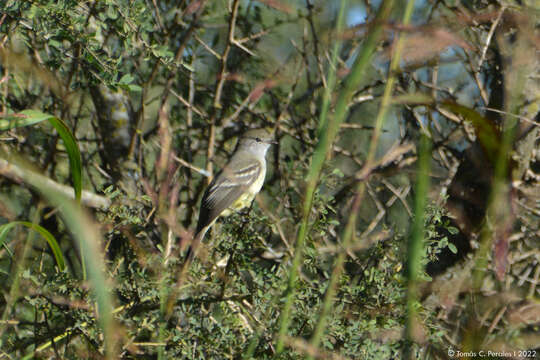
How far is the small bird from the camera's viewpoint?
3.83 metres

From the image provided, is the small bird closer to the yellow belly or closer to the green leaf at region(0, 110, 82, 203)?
the yellow belly

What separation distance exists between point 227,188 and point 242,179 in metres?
0.22

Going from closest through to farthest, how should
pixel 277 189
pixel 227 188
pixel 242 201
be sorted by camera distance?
pixel 227 188
pixel 242 201
pixel 277 189

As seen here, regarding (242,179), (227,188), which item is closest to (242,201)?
(242,179)

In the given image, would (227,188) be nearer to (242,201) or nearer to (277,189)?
(242,201)

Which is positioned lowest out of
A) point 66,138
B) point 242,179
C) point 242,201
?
point 66,138

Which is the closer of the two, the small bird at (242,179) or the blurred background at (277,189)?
the blurred background at (277,189)

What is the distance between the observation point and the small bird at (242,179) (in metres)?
3.83

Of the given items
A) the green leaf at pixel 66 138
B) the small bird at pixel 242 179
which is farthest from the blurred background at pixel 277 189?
the small bird at pixel 242 179

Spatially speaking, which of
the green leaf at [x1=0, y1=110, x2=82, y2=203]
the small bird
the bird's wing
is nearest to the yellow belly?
the small bird

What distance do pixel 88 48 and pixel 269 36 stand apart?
2335mm

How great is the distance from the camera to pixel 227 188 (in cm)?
405

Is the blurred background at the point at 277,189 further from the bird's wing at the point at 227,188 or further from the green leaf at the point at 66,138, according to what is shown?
the bird's wing at the point at 227,188

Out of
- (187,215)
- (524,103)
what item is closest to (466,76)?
(524,103)
